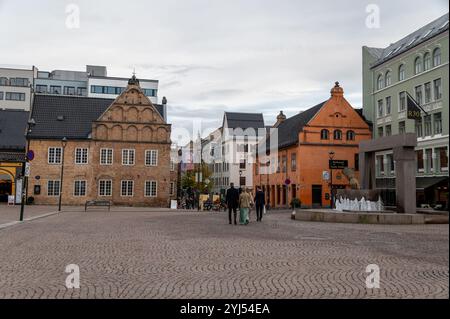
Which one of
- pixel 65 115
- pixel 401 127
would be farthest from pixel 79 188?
pixel 401 127

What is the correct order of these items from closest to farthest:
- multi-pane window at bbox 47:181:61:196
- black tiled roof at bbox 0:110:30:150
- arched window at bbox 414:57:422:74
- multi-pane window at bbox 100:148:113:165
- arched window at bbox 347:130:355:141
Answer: arched window at bbox 414:57:422:74, multi-pane window at bbox 47:181:61:196, multi-pane window at bbox 100:148:113:165, black tiled roof at bbox 0:110:30:150, arched window at bbox 347:130:355:141

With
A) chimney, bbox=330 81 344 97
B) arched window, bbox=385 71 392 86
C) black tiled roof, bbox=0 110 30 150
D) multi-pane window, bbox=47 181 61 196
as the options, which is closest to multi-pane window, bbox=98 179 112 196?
multi-pane window, bbox=47 181 61 196

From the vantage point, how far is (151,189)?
172 feet

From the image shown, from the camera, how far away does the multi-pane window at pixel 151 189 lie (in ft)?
171

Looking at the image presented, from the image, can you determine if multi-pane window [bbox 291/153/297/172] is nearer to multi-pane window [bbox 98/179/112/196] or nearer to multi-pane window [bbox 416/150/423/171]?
multi-pane window [bbox 416/150/423/171]

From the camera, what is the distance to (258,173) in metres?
70.1

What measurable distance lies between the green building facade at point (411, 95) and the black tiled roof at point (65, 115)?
85.8 ft

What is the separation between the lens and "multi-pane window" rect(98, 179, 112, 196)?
168 ft

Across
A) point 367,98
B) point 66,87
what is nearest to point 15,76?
point 66,87

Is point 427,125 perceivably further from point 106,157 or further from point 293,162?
point 106,157

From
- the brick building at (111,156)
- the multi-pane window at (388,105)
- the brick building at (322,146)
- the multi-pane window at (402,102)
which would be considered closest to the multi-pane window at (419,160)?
the multi-pane window at (402,102)

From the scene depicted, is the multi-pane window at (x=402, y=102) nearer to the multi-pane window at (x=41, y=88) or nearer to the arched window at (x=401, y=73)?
the arched window at (x=401, y=73)

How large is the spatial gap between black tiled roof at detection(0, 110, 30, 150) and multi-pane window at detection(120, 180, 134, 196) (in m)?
12.7
